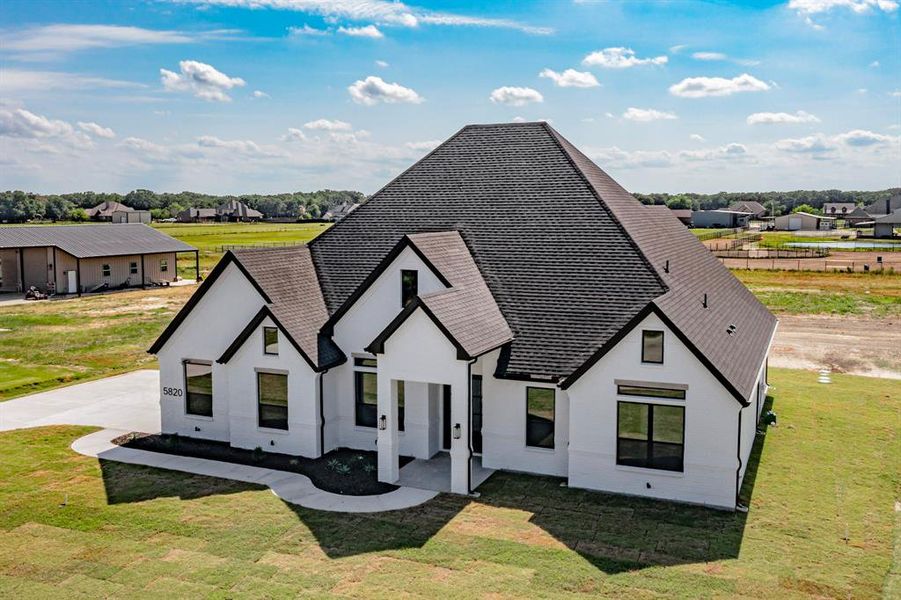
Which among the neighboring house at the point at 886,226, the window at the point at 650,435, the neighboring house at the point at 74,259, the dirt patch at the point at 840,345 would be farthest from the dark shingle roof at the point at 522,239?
the neighboring house at the point at 886,226

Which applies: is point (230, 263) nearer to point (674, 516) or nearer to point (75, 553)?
point (75, 553)

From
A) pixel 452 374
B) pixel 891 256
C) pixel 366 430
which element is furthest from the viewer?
pixel 891 256

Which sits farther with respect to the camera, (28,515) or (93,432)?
(93,432)

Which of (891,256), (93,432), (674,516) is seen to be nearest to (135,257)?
(93,432)

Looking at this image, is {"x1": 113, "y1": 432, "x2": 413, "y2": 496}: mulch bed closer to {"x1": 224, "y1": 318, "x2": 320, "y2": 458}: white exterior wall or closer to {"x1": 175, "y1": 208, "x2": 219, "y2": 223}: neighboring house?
{"x1": 224, "y1": 318, "x2": 320, "y2": 458}: white exterior wall

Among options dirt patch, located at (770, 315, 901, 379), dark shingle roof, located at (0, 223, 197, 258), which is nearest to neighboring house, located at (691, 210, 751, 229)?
dirt patch, located at (770, 315, 901, 379)

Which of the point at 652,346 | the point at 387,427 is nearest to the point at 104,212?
the point at 387,427

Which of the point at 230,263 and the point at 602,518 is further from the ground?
the point at 230,263
